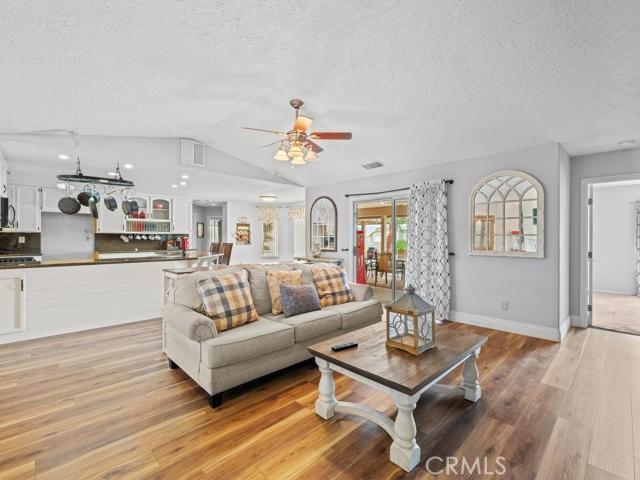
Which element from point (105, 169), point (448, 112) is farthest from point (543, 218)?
point (105, 169)

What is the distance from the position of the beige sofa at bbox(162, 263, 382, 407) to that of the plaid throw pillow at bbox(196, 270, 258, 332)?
8cm

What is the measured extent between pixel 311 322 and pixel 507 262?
293 centimetres

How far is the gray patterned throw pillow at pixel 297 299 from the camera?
3053mm

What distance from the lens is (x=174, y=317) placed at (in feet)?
8.84

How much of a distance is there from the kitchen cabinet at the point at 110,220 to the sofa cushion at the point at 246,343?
5688 millimetres

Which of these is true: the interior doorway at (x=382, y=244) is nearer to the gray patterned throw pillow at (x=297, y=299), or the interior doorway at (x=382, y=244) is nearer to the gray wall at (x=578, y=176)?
the gray wall at (x=578, y=176)

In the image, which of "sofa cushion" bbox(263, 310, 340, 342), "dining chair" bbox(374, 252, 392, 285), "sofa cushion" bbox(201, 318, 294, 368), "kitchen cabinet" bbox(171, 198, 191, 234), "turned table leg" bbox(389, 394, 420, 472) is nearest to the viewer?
"turned table leg" bbox(389, 394, 420, 472)

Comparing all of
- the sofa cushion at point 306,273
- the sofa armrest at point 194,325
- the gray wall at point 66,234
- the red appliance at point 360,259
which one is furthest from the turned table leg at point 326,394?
the gray wall at point 66,234

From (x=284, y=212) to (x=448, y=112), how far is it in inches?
278

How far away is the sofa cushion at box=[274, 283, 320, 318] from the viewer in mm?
3053

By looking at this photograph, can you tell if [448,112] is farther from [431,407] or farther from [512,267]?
[431,407]

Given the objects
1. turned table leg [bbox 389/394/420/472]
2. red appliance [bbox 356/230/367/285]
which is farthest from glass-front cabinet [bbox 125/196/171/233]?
turned table leg [bbox 389/394/420/472]

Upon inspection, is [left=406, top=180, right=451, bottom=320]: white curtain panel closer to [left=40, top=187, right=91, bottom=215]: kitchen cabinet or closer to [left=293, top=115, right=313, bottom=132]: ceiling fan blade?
[left=293, top=115, right=313, bottom=132]: ceiling fan blade

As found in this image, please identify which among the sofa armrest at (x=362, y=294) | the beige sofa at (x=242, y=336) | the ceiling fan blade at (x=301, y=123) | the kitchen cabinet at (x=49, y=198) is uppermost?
the ceiling fan blade at (x=301, y=123)
